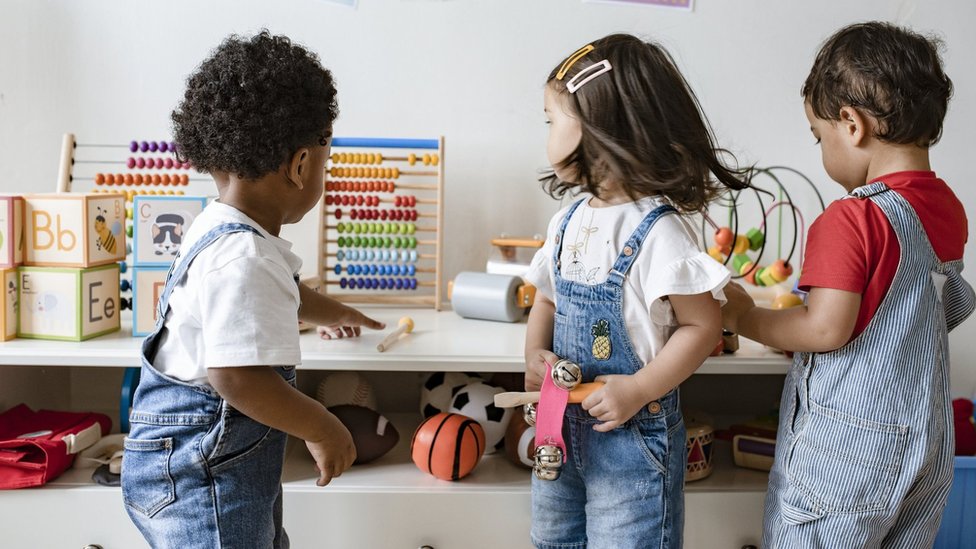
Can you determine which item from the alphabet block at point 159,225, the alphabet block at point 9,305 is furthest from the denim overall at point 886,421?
the alphabet block at point 9,305

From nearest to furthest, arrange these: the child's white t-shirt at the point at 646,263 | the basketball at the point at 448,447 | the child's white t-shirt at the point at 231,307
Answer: the child's white t-shirt at the point at 231,307
the child's white t-shirt at the point at 646,263
the basketball at the point at 448,447

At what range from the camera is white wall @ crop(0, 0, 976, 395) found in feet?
6.16

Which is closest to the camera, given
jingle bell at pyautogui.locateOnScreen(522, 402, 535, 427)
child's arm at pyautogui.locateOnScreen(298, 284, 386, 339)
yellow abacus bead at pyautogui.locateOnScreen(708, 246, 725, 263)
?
jingle bell at pyautogui.locateOnScreen(522, 402, 535, 427)

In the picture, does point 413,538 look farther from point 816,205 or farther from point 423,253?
A: point 816,205

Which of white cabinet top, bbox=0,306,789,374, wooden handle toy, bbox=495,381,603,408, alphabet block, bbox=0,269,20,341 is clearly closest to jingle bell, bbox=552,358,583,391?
wooden handle toy, bbox=495,381,603,408

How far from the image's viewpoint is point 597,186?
116 centimetres

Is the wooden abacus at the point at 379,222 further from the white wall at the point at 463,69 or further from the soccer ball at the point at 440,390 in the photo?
the soccer ball at the point at 440,390

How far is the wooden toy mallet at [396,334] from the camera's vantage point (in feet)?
4.61

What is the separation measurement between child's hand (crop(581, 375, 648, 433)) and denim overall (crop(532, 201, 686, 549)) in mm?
39

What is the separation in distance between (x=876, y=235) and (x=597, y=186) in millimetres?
381

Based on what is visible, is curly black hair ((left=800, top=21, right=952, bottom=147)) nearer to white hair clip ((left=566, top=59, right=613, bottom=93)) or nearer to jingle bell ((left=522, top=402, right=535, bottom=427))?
white hair clip ((left=566, top=59, right=613, bottom=93))

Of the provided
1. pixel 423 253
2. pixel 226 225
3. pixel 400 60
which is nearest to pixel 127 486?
pixel 226 225

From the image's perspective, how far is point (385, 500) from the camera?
1411 mm

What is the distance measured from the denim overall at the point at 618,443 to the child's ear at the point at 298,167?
387mm
